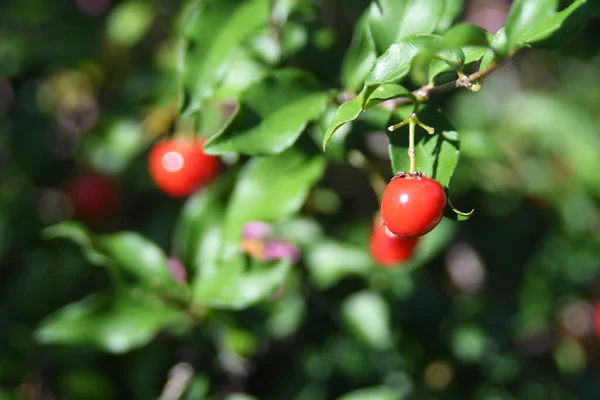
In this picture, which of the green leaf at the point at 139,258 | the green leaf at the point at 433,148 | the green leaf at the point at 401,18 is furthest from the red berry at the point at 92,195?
the green leaf at the point at 433,148

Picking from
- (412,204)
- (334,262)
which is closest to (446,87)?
(412,204)

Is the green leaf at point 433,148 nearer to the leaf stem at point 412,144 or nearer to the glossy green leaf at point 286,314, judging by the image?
the leaf stem at point 412,144

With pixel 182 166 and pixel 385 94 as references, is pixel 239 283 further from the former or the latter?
pixel 385 94

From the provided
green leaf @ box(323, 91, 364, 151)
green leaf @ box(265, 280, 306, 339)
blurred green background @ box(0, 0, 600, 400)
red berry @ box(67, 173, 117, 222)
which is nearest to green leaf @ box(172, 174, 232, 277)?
blurred green background @ box(0, 0, 600, 400)

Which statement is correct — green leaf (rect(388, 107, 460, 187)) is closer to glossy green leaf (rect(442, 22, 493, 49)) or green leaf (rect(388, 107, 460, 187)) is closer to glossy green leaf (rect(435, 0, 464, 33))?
glossy green leaf (rect(442, 22, 493, 49))

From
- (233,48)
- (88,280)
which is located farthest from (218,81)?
(88,280)

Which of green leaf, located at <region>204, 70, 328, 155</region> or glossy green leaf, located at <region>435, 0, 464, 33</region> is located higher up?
glossy green leaf, located at <region>435, 0, 464, 33</region>

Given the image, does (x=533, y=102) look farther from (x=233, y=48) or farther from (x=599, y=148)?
(x=233, y=48)
